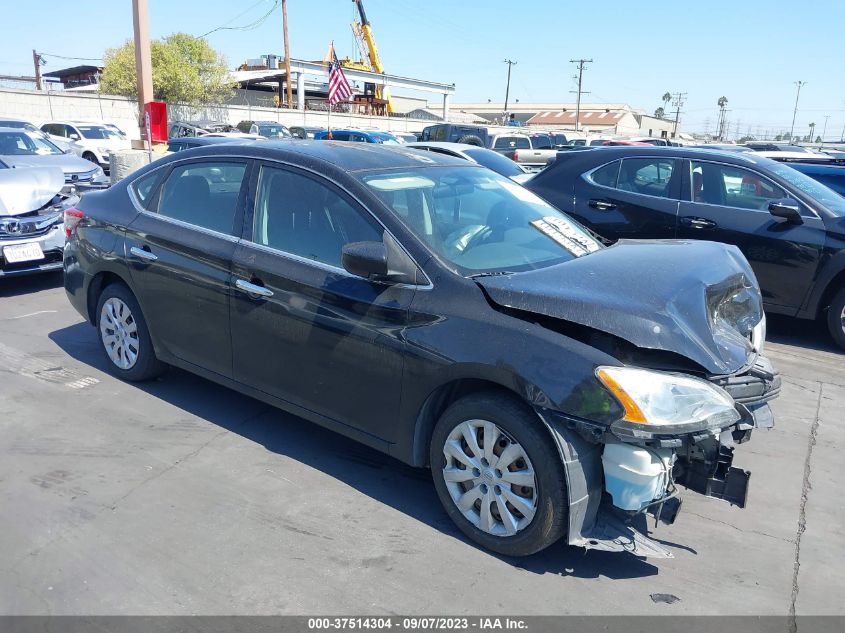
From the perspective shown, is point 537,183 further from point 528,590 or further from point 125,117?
point 125,117

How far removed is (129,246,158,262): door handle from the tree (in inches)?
1675

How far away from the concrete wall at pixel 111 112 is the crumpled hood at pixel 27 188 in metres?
26.7

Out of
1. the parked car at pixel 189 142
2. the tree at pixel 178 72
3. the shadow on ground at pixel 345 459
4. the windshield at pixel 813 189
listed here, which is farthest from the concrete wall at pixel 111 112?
the windshield at pixel 813 189

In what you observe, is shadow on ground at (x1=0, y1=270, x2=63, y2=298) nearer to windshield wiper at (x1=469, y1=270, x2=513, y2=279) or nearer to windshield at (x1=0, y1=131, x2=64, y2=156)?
windshield at (x1=0, y1=131, x2=64, y2=156)

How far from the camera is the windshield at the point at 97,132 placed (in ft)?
82.6

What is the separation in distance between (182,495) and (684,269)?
2803 mm

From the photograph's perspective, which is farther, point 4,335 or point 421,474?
point 4,335

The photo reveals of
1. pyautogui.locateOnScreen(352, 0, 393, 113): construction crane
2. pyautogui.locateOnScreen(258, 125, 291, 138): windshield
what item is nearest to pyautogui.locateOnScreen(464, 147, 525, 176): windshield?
pyautogui.locateOnScreen(258, 125, 291, 138): windshield

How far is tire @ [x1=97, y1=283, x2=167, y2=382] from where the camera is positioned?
15.9ft

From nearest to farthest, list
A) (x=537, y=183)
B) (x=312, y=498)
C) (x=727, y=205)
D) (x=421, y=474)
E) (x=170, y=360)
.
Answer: (x=312, y=498) < (x=421, y=474) < (x=170, y=360) < (x=727, y=205) < (x=537, y=183)

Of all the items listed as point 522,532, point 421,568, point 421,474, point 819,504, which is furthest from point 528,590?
point 819,504

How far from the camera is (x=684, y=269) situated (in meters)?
3.47

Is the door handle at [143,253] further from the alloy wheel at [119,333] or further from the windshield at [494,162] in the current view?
the windshield at [494,162]

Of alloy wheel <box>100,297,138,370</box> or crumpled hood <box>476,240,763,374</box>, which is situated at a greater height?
crumpled hood <box>476,240,763,374</box>
